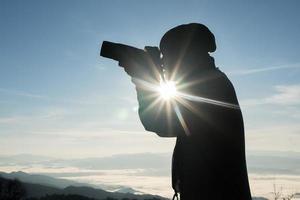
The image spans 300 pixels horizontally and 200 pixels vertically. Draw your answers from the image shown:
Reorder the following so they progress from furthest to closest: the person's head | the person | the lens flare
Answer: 1. the person's head
2. the lens flare
3. the person

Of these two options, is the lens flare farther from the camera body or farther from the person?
the camera body

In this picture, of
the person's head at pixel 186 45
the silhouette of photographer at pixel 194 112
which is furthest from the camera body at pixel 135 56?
the person's head at pixel 186 45

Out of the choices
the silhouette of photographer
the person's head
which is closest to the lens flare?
the silhouette of photographer

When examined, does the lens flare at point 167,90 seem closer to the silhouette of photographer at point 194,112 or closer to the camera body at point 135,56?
the silhouette of photographer at point 194,112

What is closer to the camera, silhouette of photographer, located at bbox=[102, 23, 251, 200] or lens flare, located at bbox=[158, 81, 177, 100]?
silhouette of photographer, located at bbox=[102, 23, 251, 200]

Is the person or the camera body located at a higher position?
the camera body

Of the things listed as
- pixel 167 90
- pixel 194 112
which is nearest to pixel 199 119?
pixel 194 112

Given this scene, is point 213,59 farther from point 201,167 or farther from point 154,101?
point 201,167

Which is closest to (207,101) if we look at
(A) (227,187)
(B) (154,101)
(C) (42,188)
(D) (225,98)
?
(D) (225,98)

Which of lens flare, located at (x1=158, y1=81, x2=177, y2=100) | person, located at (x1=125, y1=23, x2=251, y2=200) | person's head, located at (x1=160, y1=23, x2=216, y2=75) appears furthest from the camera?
person's head, located at (x1=160, y1=23, x2=216, y2=75)

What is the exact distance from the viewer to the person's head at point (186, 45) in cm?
434

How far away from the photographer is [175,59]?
4.35 metres

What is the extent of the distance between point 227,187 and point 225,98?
775 millimetres

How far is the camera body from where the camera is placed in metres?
4.43
